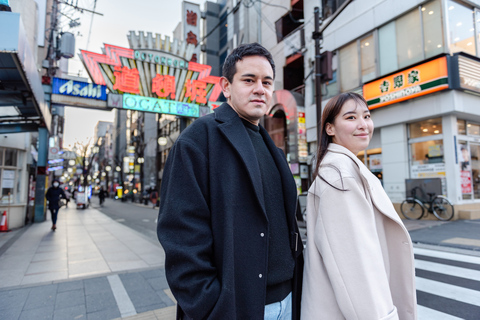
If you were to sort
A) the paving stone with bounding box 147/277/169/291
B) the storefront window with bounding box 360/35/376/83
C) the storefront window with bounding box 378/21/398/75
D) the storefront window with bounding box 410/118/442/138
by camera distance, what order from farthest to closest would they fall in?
the storefront window with bounding box 360/35/376/83, the storefront window with bounding box 378/21/398/75, the storefront window with bounding box 410/118/442/138, the paving stone with bounding box 147/277/169/291

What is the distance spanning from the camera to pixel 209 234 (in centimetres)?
126

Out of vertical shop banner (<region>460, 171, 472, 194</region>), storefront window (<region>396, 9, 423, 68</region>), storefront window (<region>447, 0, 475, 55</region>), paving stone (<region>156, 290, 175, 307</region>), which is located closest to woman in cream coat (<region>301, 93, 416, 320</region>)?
paving stone (<region>156, 290, 175, 307</region>)

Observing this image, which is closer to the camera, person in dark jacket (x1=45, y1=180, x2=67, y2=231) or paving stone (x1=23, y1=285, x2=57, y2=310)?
paving stone (x1=23, y1=285, x2=57, y2=310)

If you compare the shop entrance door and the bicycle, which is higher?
the shop entrance door

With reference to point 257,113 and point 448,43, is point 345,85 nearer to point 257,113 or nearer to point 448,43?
point 448,43

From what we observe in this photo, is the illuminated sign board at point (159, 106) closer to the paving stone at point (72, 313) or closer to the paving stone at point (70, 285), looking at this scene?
the paving stone at point (70, 285)

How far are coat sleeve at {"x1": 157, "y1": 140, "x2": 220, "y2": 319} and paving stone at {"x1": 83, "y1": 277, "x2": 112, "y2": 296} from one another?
151 inches

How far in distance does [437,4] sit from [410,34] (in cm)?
126

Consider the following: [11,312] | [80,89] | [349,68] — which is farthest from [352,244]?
[80,89]

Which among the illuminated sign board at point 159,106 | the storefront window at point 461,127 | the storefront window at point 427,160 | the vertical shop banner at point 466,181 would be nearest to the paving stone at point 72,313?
the storefront window at point 427,160

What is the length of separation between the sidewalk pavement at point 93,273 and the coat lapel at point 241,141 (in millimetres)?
2812

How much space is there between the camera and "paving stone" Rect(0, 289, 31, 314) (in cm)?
372

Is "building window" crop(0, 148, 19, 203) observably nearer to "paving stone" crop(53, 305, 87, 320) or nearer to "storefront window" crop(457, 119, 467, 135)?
"paving stone" crop(53, 305, 87, 320)

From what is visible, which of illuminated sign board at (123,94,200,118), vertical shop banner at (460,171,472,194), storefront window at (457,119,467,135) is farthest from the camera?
illuminated sign board at (123,94,200,118)
